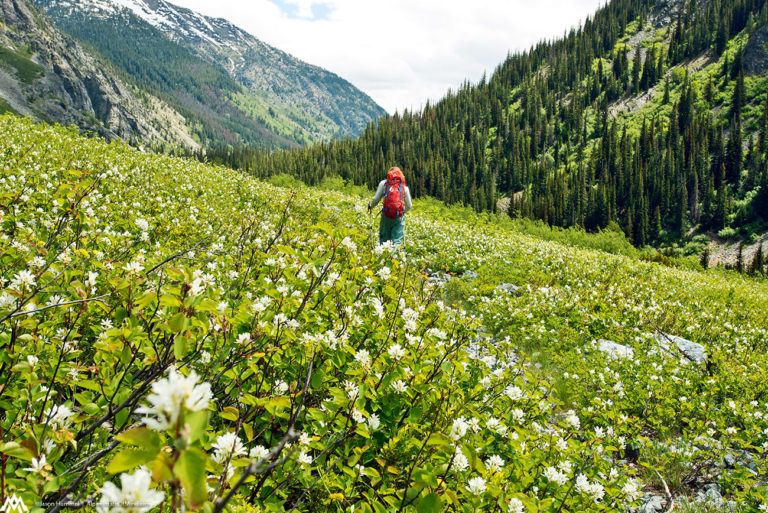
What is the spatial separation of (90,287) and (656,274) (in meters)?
A: 18.2

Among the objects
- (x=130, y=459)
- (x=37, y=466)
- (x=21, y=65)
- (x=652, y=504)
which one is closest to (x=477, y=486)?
(x=130, y=459)

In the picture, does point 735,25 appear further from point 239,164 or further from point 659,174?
point 239,164

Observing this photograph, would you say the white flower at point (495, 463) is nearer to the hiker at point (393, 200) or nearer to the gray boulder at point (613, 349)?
the gray boulder at point (613, 349)

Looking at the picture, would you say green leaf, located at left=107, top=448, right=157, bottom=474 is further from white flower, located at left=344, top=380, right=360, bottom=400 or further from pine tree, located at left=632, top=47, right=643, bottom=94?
pine tree, located at left=632, top=47, right=643, bottom=94

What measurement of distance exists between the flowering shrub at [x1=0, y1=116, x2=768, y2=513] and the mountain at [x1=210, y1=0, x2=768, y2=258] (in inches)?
1933

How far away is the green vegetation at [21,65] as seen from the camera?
116125 mm

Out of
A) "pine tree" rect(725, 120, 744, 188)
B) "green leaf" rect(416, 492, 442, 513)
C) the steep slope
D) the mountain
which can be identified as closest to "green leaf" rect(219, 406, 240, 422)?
"green leaf" rect(416, 492, 442, 513)

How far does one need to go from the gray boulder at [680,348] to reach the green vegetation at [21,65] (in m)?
171

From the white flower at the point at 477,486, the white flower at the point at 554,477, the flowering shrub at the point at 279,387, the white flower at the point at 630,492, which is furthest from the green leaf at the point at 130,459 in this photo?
the white flower at the point at 630,492

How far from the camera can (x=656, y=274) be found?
14.9 meters

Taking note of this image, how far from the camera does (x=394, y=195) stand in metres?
8.01

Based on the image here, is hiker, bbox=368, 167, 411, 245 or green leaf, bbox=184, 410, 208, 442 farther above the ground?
hiker, bbox=368, 167, 411, 245

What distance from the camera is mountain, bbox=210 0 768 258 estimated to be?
6278cm

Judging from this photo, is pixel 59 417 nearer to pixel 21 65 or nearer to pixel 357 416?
pixel 357 416
